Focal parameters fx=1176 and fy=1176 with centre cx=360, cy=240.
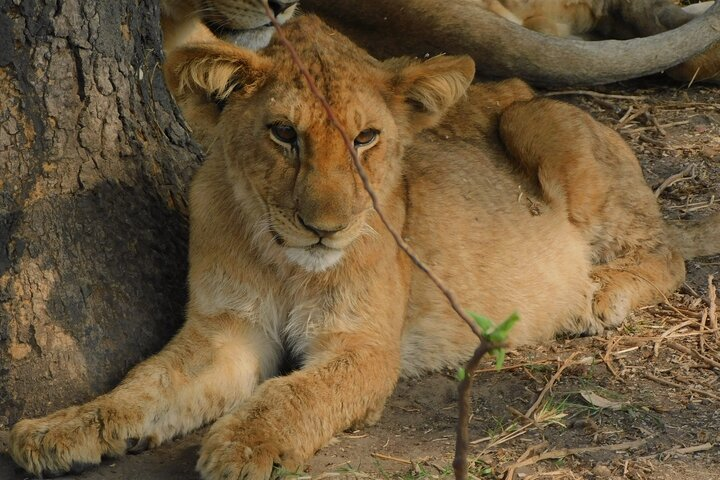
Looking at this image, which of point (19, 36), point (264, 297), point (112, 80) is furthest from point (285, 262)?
point (19, 36)

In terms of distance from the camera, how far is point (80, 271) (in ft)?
12.1

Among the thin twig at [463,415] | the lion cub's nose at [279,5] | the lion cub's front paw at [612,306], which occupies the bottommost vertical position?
the lion cub's front paw at [612,306]

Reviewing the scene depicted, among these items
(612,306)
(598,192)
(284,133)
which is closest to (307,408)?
(284,133)

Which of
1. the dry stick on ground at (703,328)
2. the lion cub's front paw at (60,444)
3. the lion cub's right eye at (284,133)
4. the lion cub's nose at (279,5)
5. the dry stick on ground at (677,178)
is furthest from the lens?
the dry stick on ground at (677,178)

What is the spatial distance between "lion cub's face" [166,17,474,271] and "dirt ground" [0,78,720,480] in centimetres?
59

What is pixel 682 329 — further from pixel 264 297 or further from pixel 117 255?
pixel 117 255

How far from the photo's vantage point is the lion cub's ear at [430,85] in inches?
144

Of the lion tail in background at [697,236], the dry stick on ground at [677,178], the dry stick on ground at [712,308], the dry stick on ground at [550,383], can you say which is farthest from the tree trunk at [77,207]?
the dry stick on ground at [677,178]

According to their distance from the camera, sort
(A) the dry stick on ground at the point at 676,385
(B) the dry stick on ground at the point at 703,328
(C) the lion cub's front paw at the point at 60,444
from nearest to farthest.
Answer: (C) the lion cub's front paw at the point at 60,444, (A) the dry stick on ground at the point at 676,385, (B) the dry stick on ground at the point at 703,328

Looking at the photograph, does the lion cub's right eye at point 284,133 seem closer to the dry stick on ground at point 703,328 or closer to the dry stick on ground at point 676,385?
the dry stick on ground at point 676,385

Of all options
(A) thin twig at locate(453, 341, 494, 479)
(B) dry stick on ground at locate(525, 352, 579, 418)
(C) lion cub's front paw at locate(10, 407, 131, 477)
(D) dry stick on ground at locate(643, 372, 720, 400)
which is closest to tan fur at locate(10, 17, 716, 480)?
(C) lion cub's front paw at locate(10, 407, 131, 477)

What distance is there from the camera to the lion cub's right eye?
342cm

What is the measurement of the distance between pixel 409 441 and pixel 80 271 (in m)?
1.15

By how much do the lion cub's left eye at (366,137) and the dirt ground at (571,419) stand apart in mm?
890
